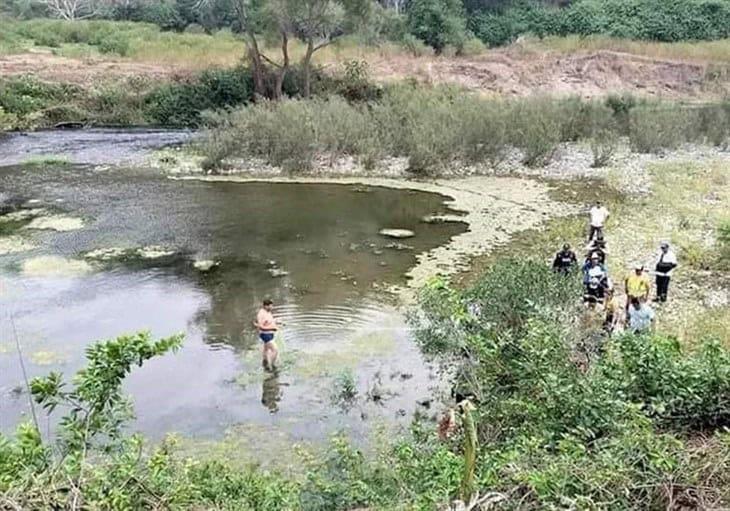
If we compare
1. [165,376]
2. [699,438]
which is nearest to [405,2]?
[165,376]

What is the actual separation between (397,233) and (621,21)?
37832 mm

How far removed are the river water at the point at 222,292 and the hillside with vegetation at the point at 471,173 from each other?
1.13 meters

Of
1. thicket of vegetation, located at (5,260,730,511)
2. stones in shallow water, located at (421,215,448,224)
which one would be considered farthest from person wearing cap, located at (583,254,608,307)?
stones in shallow water, located at (421,215,448,224)

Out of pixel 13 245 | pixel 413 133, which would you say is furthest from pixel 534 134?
pixel 13 245

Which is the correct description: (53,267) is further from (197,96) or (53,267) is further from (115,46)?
(115,46)

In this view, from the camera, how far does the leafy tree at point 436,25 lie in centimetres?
4891

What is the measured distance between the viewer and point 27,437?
289 inches

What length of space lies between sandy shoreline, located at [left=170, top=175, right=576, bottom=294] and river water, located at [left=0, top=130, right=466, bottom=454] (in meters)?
0.59

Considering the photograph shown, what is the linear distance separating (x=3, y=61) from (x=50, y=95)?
4431 millimetres

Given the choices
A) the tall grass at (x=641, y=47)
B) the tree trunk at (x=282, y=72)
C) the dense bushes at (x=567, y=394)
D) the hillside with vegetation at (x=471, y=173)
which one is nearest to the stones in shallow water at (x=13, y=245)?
the hillside with vegetation at (x=471, y=173)

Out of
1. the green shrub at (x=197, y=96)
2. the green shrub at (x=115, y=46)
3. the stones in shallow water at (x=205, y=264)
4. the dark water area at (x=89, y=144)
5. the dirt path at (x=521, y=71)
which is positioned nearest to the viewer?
the stones in shallow water at (x=205, y=264)

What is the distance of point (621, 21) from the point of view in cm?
5447

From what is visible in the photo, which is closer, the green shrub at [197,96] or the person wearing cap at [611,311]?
the person wearing cap at [611,311]

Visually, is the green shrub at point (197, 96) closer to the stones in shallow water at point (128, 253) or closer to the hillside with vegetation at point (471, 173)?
the hillside with vegetation at point (471, 173)
